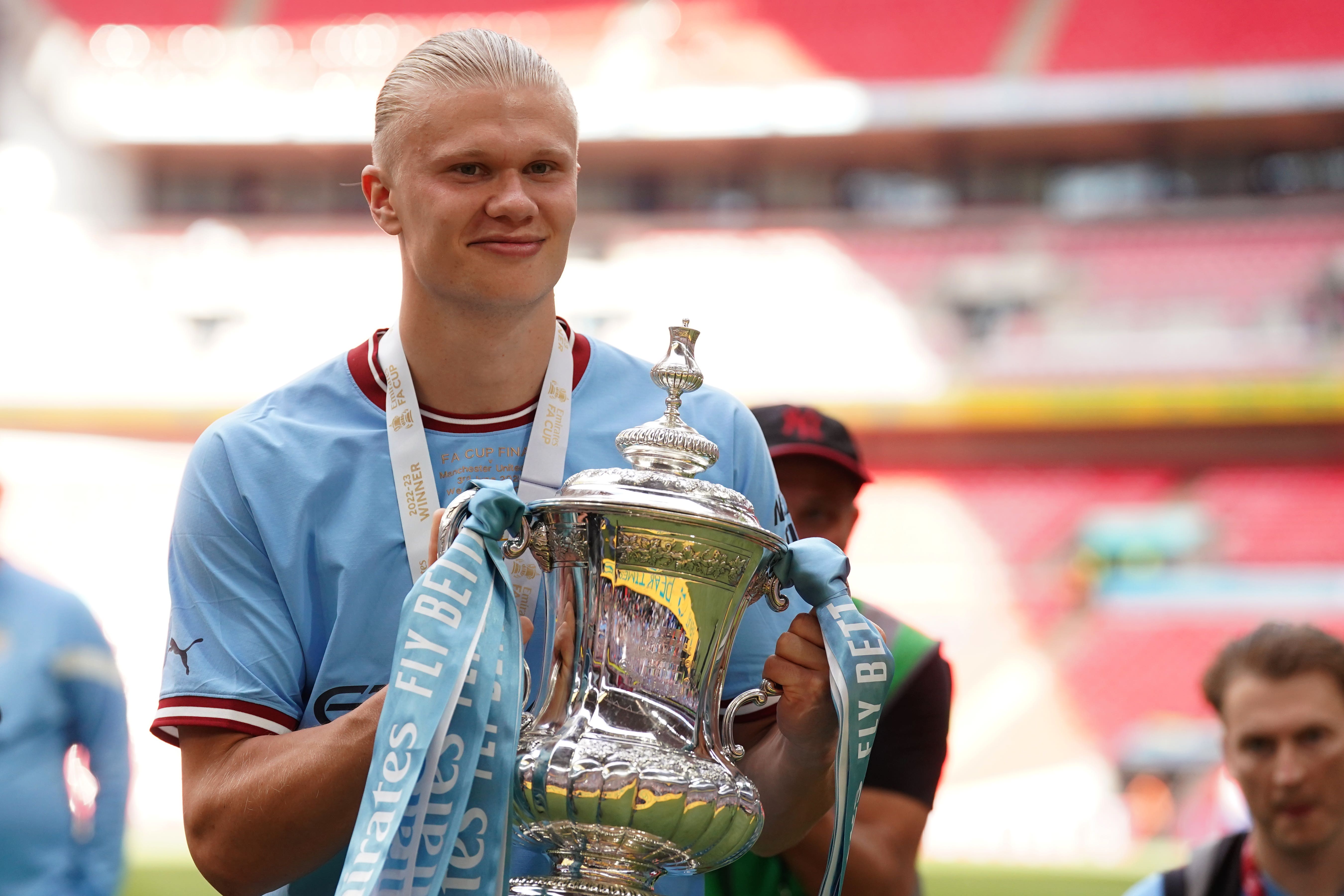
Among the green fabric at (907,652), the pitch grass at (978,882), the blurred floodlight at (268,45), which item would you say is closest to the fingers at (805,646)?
the green fabric at (907,652)

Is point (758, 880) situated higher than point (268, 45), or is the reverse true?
point (268, 45)

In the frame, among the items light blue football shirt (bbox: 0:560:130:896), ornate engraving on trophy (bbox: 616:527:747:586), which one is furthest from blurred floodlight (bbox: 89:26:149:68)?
ornate engraving on trophy (bbox: 616:527:747:586)

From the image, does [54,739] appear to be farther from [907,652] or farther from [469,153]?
[469,153]

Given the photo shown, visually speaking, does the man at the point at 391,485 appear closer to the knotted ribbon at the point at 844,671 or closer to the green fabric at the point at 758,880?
the knotted ribbon at the point at 844,671

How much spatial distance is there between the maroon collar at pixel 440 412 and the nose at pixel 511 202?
23cm

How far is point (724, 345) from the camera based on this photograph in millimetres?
13578

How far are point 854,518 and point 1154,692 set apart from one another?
33.0 feet

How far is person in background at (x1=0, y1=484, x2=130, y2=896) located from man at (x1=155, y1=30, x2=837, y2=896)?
1.58 meters

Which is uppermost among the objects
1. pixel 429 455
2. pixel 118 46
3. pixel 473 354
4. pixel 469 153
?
pixel 118 46

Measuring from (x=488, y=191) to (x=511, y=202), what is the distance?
31 mm

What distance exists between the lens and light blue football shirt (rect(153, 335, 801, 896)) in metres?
1.35

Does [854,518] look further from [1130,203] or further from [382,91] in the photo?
[1130,203]

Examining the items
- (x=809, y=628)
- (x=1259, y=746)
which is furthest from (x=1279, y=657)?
(x=809, y=628)

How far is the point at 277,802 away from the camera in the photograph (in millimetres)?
1229
